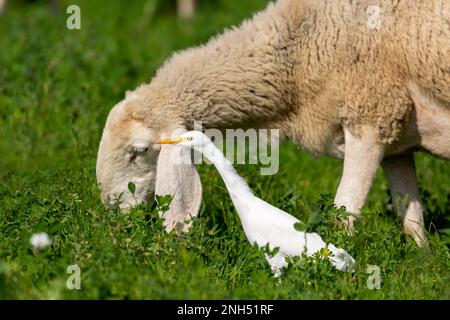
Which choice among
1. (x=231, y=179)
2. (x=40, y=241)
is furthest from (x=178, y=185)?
(x=40, y=241)

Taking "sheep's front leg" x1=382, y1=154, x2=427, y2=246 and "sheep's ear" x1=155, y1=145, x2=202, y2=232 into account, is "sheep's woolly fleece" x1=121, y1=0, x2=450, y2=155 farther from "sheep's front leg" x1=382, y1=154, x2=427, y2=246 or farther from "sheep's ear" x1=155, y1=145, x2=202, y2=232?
"sheep's front leg" x1=382, y1=154, x2=427, y2=246

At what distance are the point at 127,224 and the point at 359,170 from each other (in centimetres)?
126

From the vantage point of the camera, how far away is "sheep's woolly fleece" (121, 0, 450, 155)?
18.3 feet

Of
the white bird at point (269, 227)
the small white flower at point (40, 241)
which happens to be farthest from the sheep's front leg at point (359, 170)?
the small white flower at point (40, 241)

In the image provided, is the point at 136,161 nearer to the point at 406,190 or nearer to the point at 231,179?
the point at 231,179

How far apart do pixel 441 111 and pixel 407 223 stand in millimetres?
770

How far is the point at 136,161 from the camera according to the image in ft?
19.4

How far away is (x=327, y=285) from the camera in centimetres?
480

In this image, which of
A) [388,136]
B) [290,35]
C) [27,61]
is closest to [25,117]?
[27,61]

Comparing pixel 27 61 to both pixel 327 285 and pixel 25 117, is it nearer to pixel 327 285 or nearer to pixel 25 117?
pixel 25 117

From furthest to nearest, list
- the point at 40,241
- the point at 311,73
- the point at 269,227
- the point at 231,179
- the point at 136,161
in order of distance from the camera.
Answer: the point at 136,161 < the point at 311,73 < the point at 231,179 < the point at 269,227 < the point at 40,241

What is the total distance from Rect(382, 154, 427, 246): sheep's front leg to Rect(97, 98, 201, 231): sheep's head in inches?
47.2

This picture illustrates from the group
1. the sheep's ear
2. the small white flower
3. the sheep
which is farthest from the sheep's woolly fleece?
the small white flower
